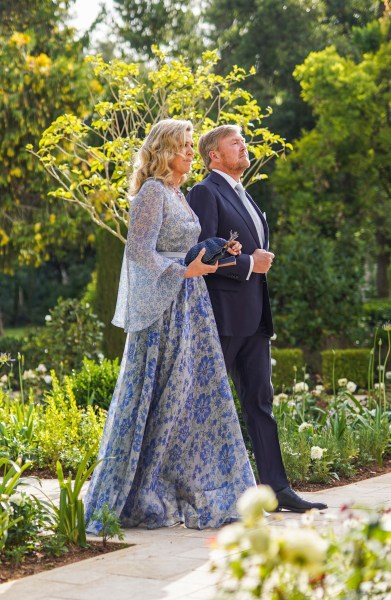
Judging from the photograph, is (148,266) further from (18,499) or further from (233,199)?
(18,499)

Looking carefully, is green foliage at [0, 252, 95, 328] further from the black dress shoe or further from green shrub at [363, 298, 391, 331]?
the black dress shoe

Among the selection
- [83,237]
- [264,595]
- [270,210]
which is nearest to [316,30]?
[270,210]

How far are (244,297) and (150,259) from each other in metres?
0.56

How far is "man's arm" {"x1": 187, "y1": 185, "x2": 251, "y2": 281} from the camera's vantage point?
4938 mm

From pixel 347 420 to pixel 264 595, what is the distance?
4.87m

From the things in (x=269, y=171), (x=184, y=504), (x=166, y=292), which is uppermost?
(x=269, y=171)

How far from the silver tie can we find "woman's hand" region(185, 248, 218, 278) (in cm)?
57

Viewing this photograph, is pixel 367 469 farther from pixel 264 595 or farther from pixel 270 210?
pixel 270 210

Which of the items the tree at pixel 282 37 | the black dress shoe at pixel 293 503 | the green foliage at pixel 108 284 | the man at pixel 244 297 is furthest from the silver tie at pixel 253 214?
the tree at pixel 282 37

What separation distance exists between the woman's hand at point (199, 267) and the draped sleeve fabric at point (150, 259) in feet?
0.24

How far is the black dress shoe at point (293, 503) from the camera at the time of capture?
4992 mm

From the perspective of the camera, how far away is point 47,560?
4.14 m

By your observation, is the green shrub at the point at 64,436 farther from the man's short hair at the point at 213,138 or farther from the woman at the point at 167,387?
the man's short hair at the point at 213,138

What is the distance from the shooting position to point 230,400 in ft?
16.0
